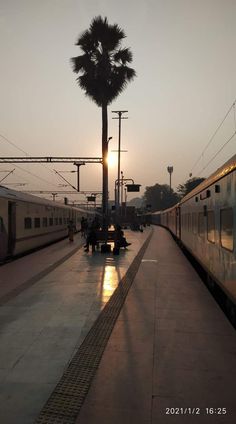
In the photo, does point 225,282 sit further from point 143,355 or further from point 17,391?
point 17,391

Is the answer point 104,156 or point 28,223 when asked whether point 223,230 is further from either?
point 104,156

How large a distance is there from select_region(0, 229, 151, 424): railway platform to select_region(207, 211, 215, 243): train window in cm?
273

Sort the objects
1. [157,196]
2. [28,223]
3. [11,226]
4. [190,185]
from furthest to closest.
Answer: [157,196]
[190,185]
[28,223]
[11,226]

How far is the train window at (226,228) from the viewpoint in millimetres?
7200

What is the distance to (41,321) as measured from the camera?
314 inches

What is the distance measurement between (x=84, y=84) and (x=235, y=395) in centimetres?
2264

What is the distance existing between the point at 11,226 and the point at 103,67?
39.0ft

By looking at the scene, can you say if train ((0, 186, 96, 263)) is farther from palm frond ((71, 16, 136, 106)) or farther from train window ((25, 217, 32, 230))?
palm frond ((71, 16, 136, 106))

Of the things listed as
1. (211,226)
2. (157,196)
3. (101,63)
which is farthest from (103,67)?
(157,196)

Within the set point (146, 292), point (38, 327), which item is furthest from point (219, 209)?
point (38, 327)

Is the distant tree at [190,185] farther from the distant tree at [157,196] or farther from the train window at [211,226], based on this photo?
the train window at [211,226]

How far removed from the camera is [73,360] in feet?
19.4

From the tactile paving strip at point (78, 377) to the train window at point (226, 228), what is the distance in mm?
2453

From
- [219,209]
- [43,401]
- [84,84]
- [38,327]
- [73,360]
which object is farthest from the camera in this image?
[84,84]
